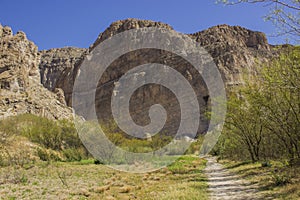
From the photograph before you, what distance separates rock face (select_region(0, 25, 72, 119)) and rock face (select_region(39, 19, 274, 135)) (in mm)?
35641

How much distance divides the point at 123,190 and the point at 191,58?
313 feet

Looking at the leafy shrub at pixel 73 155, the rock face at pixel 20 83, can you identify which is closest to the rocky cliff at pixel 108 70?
the rock face at pixel 20 83

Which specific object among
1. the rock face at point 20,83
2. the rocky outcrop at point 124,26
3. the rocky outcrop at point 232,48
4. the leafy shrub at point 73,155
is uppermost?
the rocky outcrop at point 124,26

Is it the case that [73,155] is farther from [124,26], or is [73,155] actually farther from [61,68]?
[61,68]

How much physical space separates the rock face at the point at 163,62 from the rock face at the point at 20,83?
35.6 metres

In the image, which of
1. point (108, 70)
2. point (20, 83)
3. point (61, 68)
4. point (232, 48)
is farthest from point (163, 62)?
point (61, 68)

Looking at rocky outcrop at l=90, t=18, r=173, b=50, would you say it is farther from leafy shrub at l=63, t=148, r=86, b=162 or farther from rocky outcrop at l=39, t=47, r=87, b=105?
leafy shrub at l=63, t=148, r=86, b=162

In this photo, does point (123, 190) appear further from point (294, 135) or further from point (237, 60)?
point (237, 60)

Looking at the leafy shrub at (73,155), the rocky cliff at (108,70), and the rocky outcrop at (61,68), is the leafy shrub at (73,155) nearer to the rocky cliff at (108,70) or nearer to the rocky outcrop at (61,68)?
the rocky cliff at (108,70)

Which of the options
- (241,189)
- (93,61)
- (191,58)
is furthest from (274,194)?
(93,61)

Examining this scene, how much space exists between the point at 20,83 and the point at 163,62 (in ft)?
184

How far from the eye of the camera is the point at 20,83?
6738 cm

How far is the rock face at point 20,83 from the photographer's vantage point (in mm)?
60759

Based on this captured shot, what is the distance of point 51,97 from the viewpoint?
77312mm
